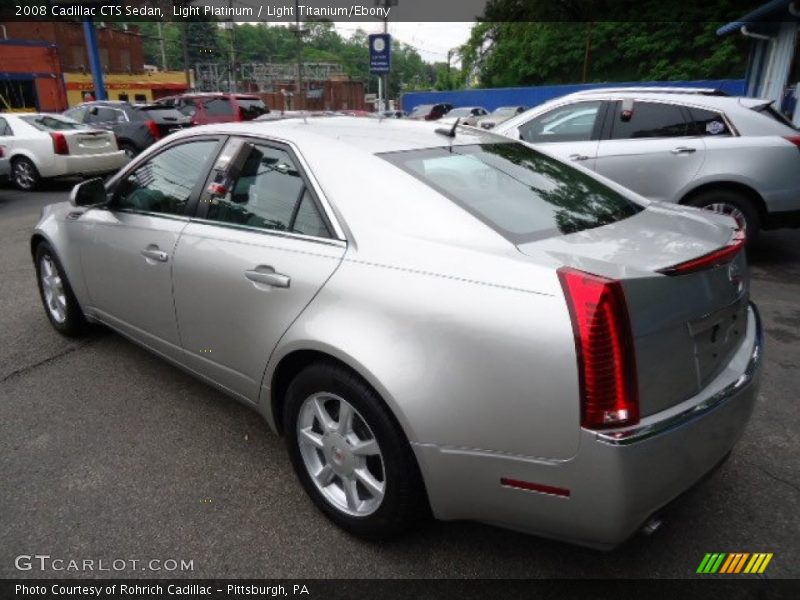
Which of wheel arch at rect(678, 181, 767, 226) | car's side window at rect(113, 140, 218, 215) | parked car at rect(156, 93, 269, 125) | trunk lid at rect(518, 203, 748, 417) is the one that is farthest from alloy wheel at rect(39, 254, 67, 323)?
parked car at rect(156, 93, 269, 125)

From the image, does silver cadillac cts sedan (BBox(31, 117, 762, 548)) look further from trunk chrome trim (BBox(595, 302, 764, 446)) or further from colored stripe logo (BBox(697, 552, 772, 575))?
colored stripe logo (BBox(697, 552, 772, 575))

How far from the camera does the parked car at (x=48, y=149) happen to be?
11.4 m

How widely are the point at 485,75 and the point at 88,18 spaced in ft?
92.5

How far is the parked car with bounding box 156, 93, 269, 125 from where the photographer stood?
14.5 metres

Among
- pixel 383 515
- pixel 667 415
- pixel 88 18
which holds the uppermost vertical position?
pixel 88 18

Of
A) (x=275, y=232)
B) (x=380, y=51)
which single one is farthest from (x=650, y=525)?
(x=380, y=51)

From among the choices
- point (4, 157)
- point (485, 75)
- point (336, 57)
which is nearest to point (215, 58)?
point (336, 57)

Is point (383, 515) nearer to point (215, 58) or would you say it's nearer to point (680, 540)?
point (680, 540)

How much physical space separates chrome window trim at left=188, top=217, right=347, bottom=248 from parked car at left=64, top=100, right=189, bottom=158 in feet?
39.8

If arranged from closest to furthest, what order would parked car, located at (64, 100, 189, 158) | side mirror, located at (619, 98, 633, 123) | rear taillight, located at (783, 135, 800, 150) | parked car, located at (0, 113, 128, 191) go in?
rear taillight, located at (783, 135, 800, 150) → side mirror, located at (619, 98, 633, 123) → parked car, located at (0, 113, 128, 191) → parked car, located at (64, 100, 189, 158)

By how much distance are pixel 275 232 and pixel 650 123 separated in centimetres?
482

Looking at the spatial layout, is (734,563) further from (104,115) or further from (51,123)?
(104,115)

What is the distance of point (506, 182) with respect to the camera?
2.49 metres
